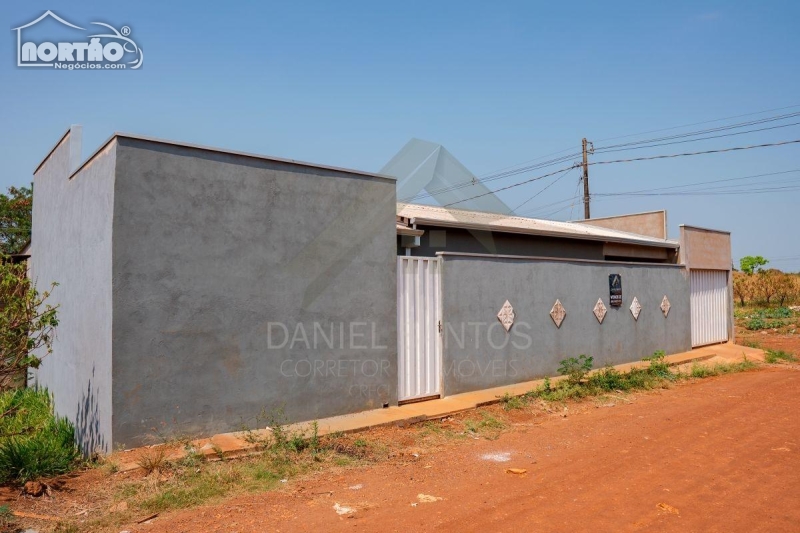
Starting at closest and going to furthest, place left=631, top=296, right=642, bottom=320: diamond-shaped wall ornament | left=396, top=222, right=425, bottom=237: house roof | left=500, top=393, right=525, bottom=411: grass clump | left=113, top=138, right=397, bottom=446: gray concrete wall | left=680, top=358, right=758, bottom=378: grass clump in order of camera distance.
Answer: left=113, top=138, right=397, bottom=446: gray concrete wall, left=500, top=393, right=525, bottom=411: grass clump, left=396, top=222, right=425, bottom=237: house roof, left=680, top=358, right=758, bottom=378: grass clump, left=631, top=296, right=642, bottom=320: diamond-shaped wall ornament

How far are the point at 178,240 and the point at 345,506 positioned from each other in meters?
3.83

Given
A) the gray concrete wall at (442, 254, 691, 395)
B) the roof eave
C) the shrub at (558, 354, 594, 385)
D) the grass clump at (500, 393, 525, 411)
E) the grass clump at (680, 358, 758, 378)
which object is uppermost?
the roof eave

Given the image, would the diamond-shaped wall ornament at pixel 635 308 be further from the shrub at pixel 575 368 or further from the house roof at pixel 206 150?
the house roof at pixel 206 150

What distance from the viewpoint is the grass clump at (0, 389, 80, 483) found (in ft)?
19.3

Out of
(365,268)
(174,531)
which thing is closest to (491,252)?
(365,268)

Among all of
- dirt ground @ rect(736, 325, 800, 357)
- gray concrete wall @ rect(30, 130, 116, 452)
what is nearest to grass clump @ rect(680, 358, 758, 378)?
dirt ground @ rect(736, 325, 800, 357)

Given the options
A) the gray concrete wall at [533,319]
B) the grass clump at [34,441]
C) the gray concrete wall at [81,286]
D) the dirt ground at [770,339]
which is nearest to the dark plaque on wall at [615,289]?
the gray concrete wall at [533,319]

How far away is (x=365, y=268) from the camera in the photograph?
8727mm

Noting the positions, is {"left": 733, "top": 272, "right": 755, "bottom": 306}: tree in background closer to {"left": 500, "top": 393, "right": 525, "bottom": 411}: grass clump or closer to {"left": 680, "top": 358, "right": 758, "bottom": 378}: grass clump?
{"left": 680, "top": 358, "right": 758, "bottom": 378}: grass clump

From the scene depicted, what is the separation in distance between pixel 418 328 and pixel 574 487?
166 inches

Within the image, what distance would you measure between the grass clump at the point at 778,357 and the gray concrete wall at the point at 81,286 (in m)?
16.2

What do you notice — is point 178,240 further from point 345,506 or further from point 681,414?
point 681,414

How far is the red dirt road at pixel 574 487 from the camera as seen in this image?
4797 mm

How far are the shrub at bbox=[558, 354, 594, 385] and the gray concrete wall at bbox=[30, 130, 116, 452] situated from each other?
26.5ft
